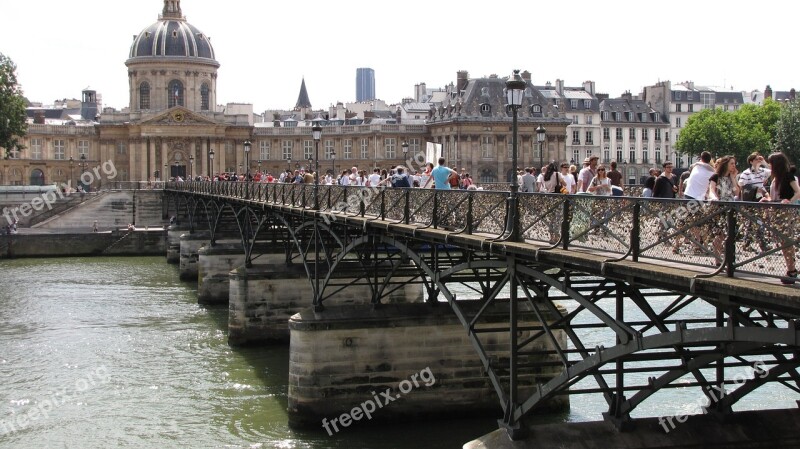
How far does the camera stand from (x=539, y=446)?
46.7ft

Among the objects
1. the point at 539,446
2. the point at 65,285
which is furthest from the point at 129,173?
the point at 539,446

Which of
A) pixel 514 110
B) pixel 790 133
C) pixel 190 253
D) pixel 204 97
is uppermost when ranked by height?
pixel 204 97

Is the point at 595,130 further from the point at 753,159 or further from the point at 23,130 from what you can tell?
the point at 753,159

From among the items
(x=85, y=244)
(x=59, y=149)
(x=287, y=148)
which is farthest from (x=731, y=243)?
(x=59, y=149)

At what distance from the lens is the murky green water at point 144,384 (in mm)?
21797

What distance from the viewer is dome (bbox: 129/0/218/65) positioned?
393 ft

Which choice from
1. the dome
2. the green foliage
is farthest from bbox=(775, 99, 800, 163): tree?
the dome

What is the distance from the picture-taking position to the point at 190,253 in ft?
177

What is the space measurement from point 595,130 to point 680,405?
90.9 meters

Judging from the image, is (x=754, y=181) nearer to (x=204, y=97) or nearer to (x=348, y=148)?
(x=348, y=148)

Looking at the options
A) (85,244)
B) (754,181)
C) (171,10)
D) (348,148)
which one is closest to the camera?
(754,181)

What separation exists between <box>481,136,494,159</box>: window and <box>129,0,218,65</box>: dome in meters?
36.2

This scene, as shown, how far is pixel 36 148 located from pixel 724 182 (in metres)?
113

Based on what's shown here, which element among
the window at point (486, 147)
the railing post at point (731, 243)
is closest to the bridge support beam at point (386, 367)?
the railing post at point (731, 243)
